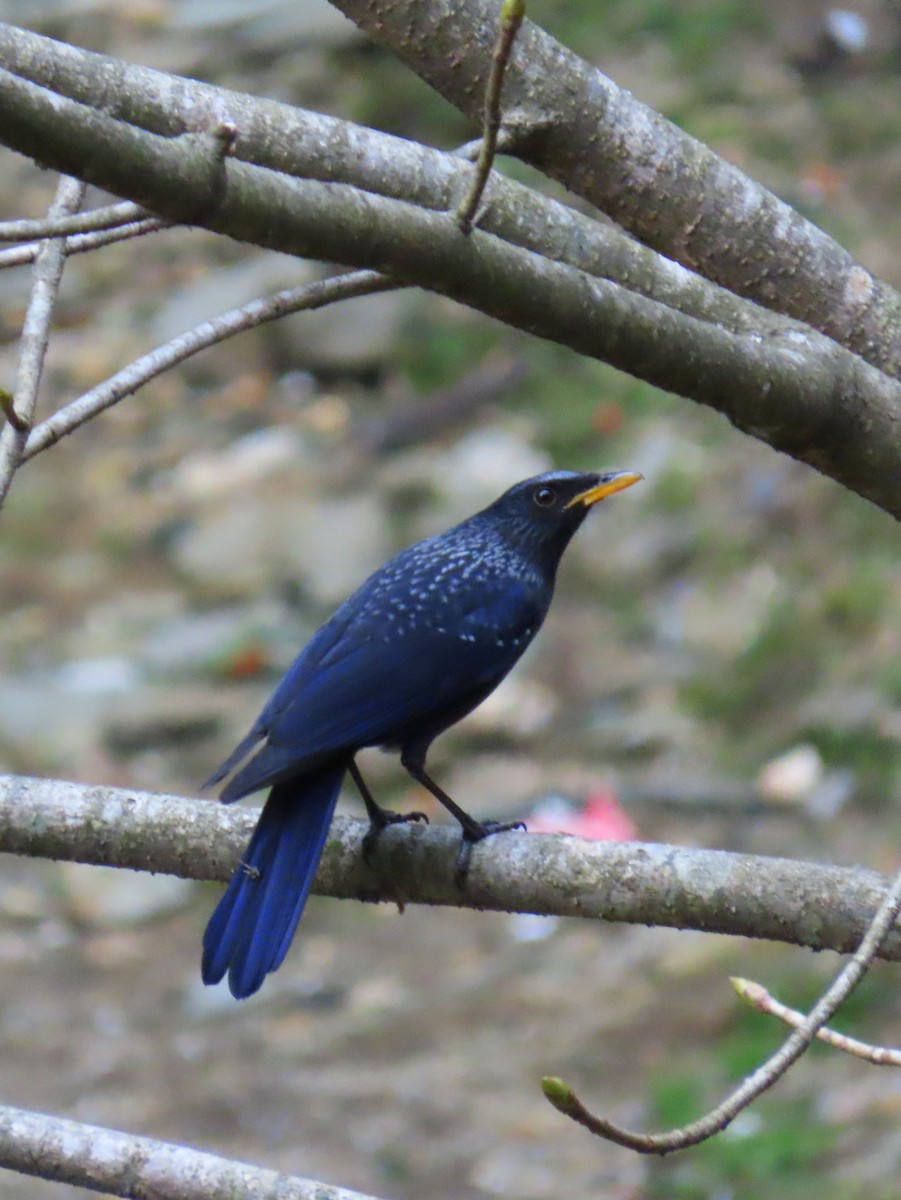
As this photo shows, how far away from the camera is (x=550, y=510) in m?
3.75

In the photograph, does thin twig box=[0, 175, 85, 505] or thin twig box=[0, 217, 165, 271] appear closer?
thin twig box=[0, 175, 85, 505]

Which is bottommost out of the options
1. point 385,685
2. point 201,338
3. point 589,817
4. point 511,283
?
point 589,817

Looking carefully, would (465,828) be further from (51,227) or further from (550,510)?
(51,227)

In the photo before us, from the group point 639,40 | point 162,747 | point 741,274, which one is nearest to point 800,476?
point 162,747

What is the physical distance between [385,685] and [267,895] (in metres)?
0.58

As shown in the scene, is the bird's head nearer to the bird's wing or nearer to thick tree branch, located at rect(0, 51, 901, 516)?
the bird's wing

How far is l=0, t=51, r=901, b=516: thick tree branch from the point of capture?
1560mm

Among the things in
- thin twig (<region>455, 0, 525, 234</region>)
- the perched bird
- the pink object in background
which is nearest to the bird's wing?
the perched bird

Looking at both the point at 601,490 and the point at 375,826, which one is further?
the point at 601,490

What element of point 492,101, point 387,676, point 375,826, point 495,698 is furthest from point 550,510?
point 495,698

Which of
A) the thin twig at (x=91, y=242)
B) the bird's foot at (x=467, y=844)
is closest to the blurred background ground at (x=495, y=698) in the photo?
the thin twig at (x=91, y=242)

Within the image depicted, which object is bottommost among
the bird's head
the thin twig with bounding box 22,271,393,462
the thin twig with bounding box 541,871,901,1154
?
the bird's head

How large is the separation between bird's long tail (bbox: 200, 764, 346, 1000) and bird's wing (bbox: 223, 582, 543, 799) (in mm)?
150

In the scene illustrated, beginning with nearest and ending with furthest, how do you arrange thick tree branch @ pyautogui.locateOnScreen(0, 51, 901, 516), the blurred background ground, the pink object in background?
1. thick tree branch @ pyautogui.locateOnScreen(0, 51, 901, 516)
2. the blurred background ground
3. the pink object in background
